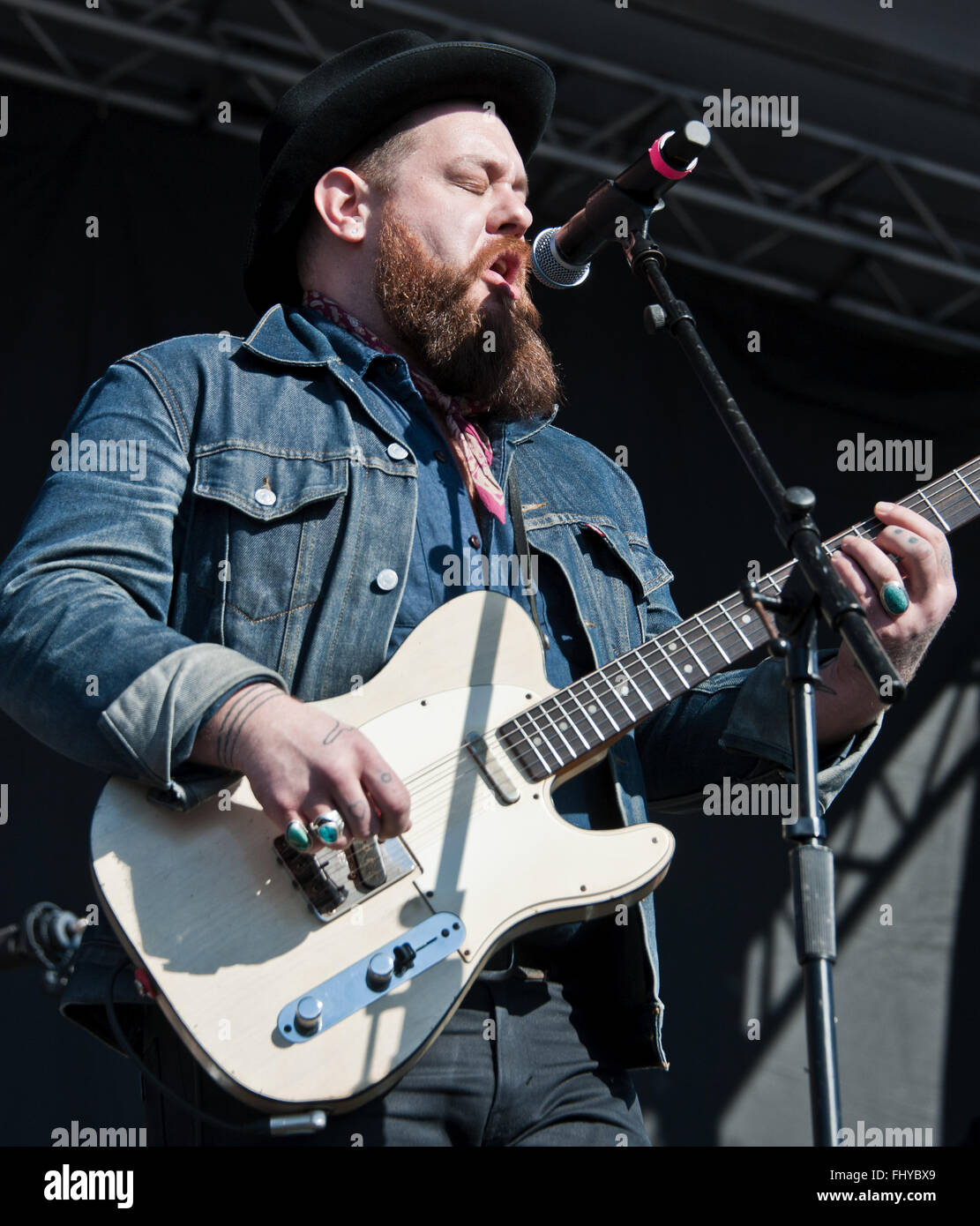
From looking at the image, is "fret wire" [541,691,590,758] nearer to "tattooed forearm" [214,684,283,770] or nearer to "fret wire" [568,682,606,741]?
"fret wire" [568,682,606,741]

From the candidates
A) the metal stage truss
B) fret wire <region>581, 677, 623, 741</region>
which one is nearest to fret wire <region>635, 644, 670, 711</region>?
fret wire <region>581, 677, 623, 741</region>

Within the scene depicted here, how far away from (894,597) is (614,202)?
77cm

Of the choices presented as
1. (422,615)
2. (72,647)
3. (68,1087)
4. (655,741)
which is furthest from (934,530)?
(68,1087)

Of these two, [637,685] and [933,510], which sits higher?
[933,510]

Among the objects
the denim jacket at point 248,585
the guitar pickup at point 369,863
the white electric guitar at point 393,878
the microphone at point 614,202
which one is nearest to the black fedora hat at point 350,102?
the denim jacket at point 248,585

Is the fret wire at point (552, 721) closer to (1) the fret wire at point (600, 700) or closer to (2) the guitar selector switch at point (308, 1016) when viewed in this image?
(1) the fret wire at point (600, 700)

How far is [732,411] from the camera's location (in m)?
1.90

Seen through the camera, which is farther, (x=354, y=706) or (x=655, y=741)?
(x=655, y=741)

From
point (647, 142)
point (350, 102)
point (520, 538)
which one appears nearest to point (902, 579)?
point (520, 538)

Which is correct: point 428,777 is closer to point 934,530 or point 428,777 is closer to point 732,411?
point 732,411

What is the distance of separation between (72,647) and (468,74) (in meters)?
1.54

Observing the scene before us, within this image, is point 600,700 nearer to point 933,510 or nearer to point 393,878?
point 393,878

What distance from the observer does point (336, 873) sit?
5.90 feet

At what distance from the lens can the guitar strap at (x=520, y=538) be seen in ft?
7.61
